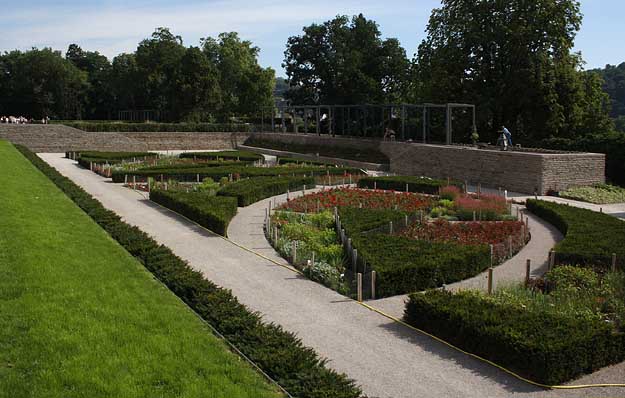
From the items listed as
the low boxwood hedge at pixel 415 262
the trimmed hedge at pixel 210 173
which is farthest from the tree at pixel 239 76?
the low boxwood hedge at pixel 415 262

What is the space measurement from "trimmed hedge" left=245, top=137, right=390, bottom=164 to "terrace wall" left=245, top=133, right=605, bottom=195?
8.74 feet

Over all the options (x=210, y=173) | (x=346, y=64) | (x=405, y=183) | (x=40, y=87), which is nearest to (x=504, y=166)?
(x=405, y=183)

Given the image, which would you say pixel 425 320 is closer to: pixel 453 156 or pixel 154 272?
pixel 154 272

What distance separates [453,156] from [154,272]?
71.0 feet

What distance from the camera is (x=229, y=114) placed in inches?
2943

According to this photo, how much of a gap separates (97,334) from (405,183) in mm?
19290

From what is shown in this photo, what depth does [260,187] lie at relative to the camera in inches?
929

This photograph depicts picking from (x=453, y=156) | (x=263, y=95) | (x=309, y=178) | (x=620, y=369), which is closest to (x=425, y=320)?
(x=620, y=369)

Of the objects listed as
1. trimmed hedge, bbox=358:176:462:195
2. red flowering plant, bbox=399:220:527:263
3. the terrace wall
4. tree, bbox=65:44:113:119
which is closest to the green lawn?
red flowering plant, bbox=399:220:527:263

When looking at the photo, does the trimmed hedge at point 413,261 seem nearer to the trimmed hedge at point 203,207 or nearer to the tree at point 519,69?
the trimmed hedge at point 203,207

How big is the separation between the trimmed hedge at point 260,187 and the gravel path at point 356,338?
6.24m

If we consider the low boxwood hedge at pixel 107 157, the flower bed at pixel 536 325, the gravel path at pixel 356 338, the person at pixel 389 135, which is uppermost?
the person at pixel 389 135

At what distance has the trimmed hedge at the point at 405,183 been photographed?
2512cm

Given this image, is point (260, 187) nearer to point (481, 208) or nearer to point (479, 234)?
point (481, 208)
